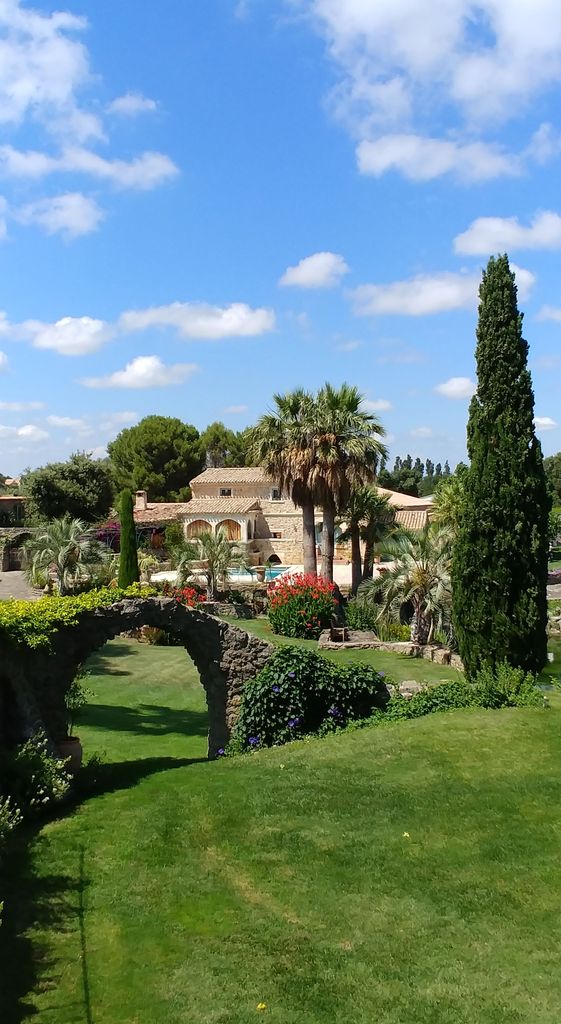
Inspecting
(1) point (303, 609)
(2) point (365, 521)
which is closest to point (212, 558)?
→ (1) point (303, 609)

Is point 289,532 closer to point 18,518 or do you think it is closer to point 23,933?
point 18,518

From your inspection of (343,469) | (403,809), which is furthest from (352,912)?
(343,469)

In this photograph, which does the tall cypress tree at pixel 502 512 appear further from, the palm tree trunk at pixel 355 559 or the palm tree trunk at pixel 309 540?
the palm tree trunk at pixel 355 559

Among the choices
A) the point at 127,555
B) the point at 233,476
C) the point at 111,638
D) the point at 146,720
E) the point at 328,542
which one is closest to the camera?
the point at 111,638

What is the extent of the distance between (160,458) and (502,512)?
62.8m

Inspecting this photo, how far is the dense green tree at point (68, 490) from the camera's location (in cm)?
5525

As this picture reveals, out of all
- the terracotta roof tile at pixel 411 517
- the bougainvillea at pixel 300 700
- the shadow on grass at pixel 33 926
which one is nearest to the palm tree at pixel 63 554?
the bougainvillea at pixel 300 700

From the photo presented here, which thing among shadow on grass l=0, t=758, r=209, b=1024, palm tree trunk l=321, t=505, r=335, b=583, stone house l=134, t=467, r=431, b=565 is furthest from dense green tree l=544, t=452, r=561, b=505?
shadow on grass l=0, t=758, r=209, b=1024

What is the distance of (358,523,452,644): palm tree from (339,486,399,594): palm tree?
9.52 meters

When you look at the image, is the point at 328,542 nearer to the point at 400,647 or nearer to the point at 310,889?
the point at 400,647

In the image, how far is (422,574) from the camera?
2242 cm

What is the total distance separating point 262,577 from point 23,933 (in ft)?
119

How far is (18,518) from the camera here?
211 ft

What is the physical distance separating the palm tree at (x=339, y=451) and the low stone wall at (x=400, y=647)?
5.06 meters
